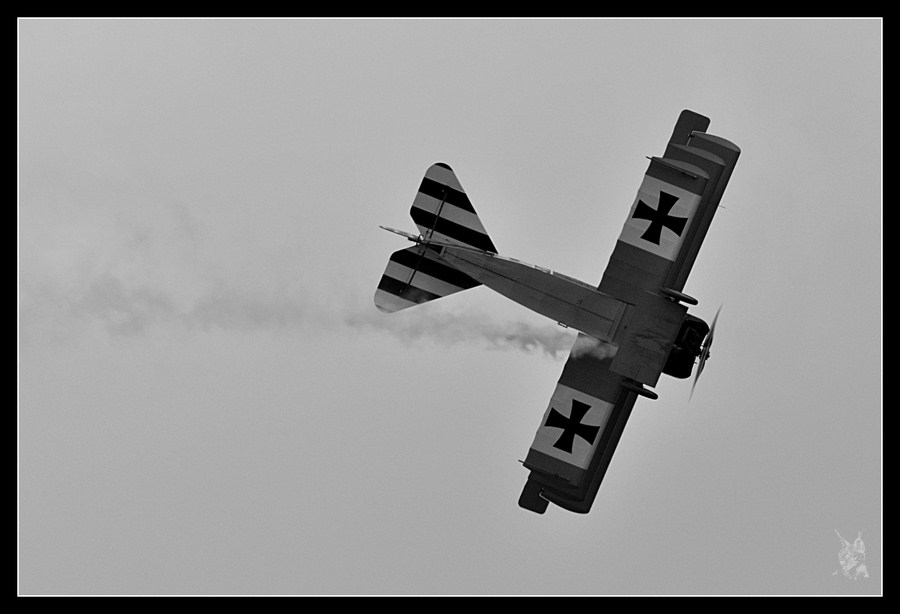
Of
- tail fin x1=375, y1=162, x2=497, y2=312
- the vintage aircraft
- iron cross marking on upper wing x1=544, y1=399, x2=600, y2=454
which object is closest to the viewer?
the vintage aircraft

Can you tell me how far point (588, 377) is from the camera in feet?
73.4

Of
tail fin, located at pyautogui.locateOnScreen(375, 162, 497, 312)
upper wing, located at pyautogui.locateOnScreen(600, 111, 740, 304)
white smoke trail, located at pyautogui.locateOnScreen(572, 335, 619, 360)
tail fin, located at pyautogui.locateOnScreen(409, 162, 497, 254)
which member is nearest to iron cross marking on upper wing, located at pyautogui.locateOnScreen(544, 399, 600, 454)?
white smoke trail, located at pyautogui.locateOnScreen(572, 335, 619, 360)

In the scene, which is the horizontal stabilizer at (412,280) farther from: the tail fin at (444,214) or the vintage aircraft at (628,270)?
the tail fin at (444,214)

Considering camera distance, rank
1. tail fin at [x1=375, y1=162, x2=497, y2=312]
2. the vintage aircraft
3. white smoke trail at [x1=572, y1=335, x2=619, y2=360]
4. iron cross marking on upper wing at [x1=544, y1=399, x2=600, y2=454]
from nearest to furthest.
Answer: the vintage aircraft < tail fin at [x1=375, y1=162, x2=497, y2=312] < white smoke trail at [x1=572, y1=335, x2=619, y2=360] < iron cross marking on upper wing at [x1=544, y1=399, x2=600, y2=454]

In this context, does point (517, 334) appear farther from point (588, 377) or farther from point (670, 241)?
point (670, 241)

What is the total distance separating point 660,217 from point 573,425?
3994mm

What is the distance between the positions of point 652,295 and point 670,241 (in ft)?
3.19

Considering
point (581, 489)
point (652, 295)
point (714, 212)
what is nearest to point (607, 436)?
point (581, 489)

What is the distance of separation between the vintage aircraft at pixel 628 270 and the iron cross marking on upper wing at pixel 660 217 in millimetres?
17

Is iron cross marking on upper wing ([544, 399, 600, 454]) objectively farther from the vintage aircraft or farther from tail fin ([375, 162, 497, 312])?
tail fin ([375, 162, 497, 312])

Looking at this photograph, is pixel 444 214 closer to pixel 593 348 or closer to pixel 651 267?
pixel 593 348

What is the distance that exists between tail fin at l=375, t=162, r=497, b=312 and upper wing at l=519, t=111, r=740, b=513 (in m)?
2.38

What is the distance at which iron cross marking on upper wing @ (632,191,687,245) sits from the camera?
2158 centimetres

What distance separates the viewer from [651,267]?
848 inches
